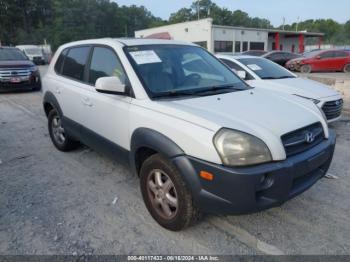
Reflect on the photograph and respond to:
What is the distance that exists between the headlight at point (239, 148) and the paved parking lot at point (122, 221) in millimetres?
819

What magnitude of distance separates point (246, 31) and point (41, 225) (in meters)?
37.9

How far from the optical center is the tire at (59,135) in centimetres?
477

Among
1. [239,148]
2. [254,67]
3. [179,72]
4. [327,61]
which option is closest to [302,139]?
[239,148]

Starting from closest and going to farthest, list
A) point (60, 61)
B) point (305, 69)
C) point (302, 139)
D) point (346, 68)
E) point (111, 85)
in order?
point (302, 139)
point (111, 85)
point (60, 61)
point (346, 68)
point (305, 69)

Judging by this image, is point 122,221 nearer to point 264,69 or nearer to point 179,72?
point 179,72

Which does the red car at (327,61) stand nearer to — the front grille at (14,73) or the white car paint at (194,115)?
the front grille at (14,73)

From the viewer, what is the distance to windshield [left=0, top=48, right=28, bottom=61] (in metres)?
11.4

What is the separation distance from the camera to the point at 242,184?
2.23 metres

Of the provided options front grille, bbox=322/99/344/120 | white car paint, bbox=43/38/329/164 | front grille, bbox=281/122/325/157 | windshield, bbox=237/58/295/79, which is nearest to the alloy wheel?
white car paint, bbox=43/38/329/164

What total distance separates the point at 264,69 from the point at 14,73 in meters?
8.62

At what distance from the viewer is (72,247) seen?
264 centimetres

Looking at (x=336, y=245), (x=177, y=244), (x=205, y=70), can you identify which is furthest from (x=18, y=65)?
(x=336, y=245)

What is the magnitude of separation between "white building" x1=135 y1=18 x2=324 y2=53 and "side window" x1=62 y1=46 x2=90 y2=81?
1176 inches

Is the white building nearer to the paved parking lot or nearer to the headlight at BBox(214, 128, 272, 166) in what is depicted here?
the paved parking lot
